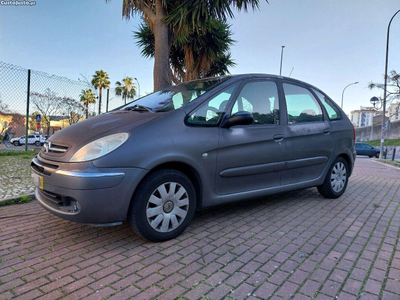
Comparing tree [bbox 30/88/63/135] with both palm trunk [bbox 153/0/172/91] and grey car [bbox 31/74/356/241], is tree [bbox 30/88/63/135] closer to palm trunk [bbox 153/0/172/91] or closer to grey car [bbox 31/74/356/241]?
palm trunk [bbox 153/0/172/91]

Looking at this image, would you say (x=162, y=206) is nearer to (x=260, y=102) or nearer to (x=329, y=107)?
(x=260, y=102)

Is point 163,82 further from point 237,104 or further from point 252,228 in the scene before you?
point 252,228

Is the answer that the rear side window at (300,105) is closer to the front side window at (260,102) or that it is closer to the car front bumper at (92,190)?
the front side window at (260,102)

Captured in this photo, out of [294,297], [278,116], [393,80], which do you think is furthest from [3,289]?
[393,80]

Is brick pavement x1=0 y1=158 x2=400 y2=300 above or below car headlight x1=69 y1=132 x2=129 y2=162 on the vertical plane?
below

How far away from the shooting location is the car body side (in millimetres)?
2369

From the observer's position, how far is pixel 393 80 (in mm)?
18875

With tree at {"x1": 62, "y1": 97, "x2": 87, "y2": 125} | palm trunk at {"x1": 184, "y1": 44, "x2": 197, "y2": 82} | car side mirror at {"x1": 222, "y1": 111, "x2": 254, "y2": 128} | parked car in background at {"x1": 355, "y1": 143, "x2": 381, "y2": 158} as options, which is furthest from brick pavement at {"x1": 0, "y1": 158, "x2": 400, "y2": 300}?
parked car in background at {"x1": 355, "y1": 143, "x2": 381, "y2": 158}

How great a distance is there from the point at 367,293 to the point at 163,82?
6572 mm

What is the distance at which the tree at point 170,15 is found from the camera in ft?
23.2

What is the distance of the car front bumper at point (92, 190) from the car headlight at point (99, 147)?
0.20 feet

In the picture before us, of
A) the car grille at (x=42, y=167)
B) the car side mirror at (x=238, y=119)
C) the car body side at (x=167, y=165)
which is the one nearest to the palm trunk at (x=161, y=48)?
the car body side at (x=167, y=165)

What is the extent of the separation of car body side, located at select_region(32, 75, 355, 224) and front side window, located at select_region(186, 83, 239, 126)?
5 cm

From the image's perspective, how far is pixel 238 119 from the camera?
9.75ft
